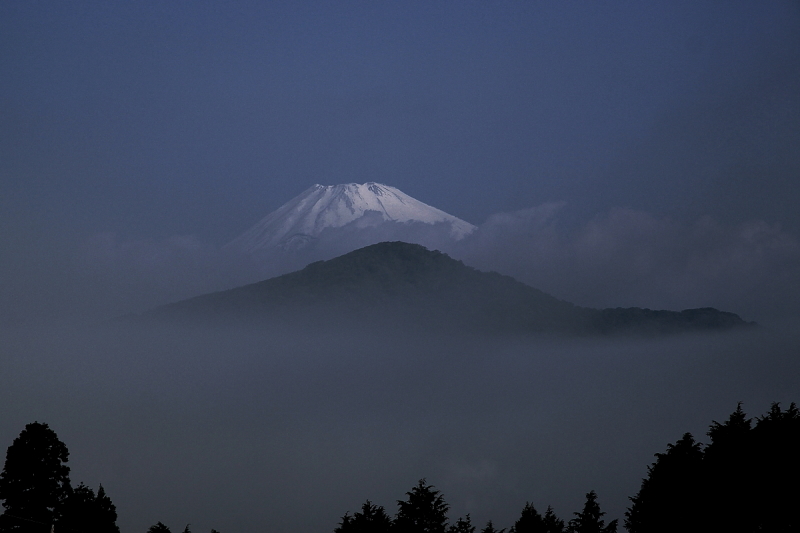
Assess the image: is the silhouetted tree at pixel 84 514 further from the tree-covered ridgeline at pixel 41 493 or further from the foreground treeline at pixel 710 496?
the foreground treeline at pixel 710 496

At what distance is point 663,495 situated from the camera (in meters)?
57.8

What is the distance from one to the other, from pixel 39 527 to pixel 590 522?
32938mm

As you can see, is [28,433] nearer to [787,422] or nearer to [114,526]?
[114,526]

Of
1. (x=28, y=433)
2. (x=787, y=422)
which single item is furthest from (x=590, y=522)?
(x=28, y=433)

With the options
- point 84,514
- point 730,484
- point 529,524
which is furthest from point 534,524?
point 84,514

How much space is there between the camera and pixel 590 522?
59562mm

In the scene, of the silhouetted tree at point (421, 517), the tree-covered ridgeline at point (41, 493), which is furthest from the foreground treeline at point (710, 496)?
the tree-covered ridgeline at point (41, 493)

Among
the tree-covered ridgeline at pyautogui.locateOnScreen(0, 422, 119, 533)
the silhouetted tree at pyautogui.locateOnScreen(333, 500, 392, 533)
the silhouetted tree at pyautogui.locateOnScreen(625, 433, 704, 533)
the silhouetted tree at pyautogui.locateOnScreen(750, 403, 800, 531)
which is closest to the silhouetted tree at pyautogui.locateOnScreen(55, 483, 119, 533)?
the tree-covered ridgeline at pyautogui.locateOnScreen(0, 422, 119, 533)

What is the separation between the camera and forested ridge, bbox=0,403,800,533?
173 ft

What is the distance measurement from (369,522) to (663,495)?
1870cm

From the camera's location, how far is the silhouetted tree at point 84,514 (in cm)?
5809

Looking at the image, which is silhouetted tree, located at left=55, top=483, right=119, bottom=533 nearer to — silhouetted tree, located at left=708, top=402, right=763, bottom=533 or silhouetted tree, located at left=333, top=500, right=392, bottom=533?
silhouetted tree, located at left=333, top=500, right=392, bottom=533

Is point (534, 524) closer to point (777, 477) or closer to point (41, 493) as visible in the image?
point (777, 477)

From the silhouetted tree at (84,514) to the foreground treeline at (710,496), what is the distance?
50.4 feet
